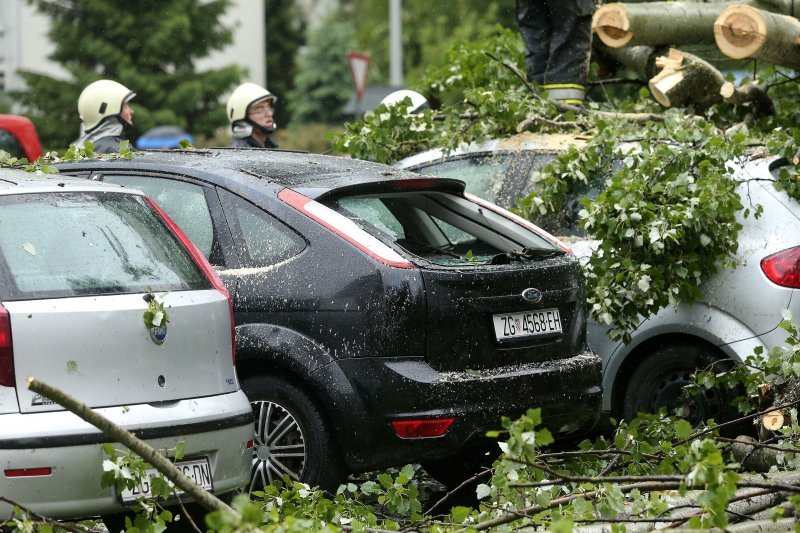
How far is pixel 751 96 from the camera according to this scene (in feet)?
31.2

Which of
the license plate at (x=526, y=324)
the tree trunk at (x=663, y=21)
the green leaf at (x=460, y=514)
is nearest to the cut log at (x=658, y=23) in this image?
the tree trunk at (x=663, y=21)

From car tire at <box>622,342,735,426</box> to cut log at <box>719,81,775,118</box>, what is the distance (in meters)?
2.45

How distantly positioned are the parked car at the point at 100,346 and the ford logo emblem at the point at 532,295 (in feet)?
4.50

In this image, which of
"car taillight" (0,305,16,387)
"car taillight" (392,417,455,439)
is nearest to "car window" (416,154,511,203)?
"car taillight" (392,417,455,439)

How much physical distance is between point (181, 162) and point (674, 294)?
8.45 ft

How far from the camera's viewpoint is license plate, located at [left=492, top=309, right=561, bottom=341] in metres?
6.21

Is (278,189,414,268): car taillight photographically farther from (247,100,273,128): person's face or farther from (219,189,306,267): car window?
(247,100,273,128): person's face

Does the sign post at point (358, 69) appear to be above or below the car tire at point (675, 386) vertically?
above

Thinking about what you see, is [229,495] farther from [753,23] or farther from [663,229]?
[753,23]

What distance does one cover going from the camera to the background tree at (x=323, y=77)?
1845 inches

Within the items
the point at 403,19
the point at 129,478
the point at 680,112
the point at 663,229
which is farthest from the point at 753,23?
the point at 403,19

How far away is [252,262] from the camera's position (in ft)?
20.9

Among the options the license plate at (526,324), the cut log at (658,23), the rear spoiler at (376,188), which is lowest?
the license plate at (526,324)

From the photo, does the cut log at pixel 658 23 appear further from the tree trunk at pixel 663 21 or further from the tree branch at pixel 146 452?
the tree branch at pixel 146 452
